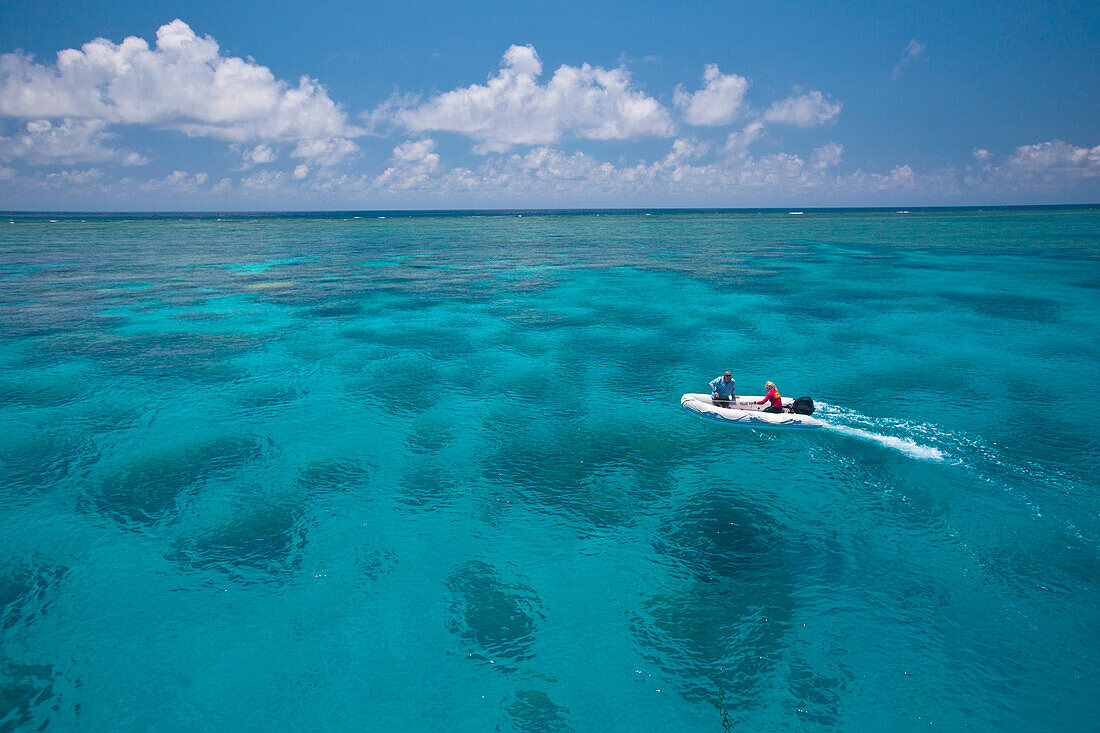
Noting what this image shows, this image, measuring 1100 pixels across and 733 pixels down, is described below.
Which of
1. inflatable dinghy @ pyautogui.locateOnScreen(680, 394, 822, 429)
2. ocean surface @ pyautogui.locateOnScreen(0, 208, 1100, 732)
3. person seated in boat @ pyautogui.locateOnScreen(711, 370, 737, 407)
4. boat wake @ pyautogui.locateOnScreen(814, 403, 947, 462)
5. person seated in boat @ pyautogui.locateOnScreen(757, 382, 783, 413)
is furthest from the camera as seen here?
person seated in boat @ pyautogui.locateOnScreen(711, 370, 737, 407)

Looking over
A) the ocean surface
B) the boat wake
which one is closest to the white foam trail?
the boat wake

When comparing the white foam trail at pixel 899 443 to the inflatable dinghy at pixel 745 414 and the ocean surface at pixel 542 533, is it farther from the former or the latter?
the inflatable dinghy at pixel 745 414

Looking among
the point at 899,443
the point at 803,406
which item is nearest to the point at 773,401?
the point at 803,406

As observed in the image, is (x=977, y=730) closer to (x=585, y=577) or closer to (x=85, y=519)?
(x=585, y=577)

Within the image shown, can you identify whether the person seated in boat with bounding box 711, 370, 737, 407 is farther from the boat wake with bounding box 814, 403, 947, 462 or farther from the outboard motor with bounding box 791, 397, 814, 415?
the boat wake with bounding box 814, 403, 947, 462

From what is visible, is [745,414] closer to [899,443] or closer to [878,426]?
[878,426]

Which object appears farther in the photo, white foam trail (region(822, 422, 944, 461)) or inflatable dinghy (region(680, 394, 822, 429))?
inflatable dinghy (region(680, 394, 822, 429))
